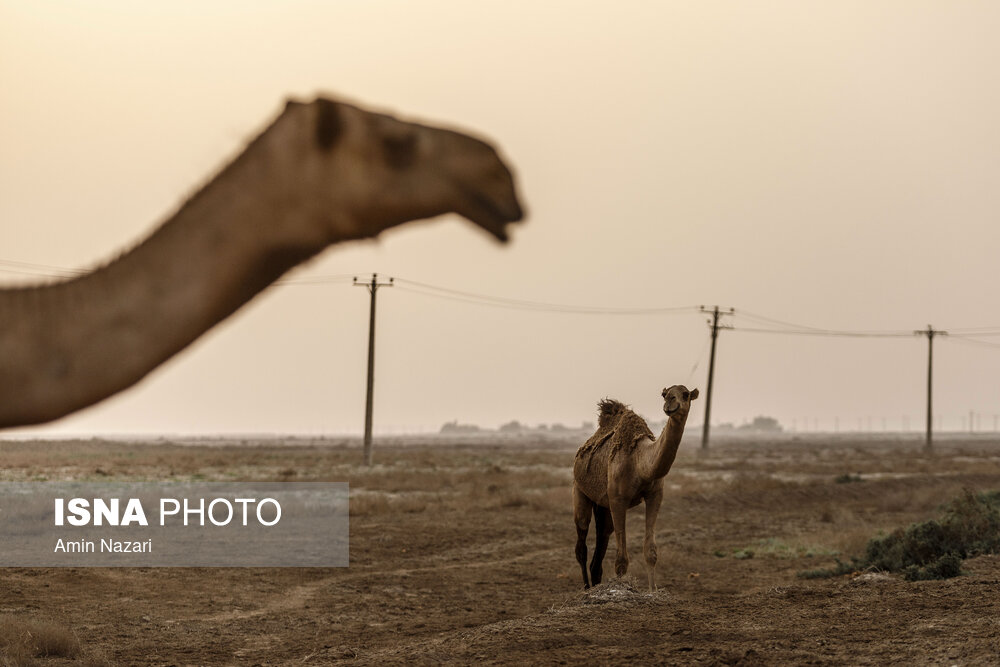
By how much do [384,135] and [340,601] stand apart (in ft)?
43.3

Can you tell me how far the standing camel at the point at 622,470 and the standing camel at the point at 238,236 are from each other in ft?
30.4

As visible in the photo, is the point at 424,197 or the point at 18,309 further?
the point at 18,309

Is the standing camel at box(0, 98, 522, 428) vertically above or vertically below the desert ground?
above

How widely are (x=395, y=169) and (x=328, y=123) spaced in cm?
18


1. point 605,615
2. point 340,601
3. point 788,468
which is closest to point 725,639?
point 605,615

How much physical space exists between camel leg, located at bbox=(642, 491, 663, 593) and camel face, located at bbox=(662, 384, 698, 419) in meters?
1.84

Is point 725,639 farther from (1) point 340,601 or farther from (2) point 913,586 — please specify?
(1) point 340,601

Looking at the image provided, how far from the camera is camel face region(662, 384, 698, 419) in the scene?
444 inches

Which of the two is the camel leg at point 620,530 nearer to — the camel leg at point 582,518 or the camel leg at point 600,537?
the camel leg at point 600,537

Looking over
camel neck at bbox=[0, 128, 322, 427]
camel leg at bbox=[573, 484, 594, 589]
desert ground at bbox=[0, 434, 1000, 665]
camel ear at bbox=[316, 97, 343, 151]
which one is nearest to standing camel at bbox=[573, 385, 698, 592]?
camel leg at bbox=[573, 484, 594, 589]

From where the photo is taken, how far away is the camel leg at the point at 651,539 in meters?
12.6

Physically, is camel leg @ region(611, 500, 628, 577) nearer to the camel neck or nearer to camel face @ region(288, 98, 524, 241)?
the camel neck

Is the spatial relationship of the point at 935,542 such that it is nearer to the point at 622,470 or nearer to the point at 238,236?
the point at 622,470

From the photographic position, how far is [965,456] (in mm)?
82000
